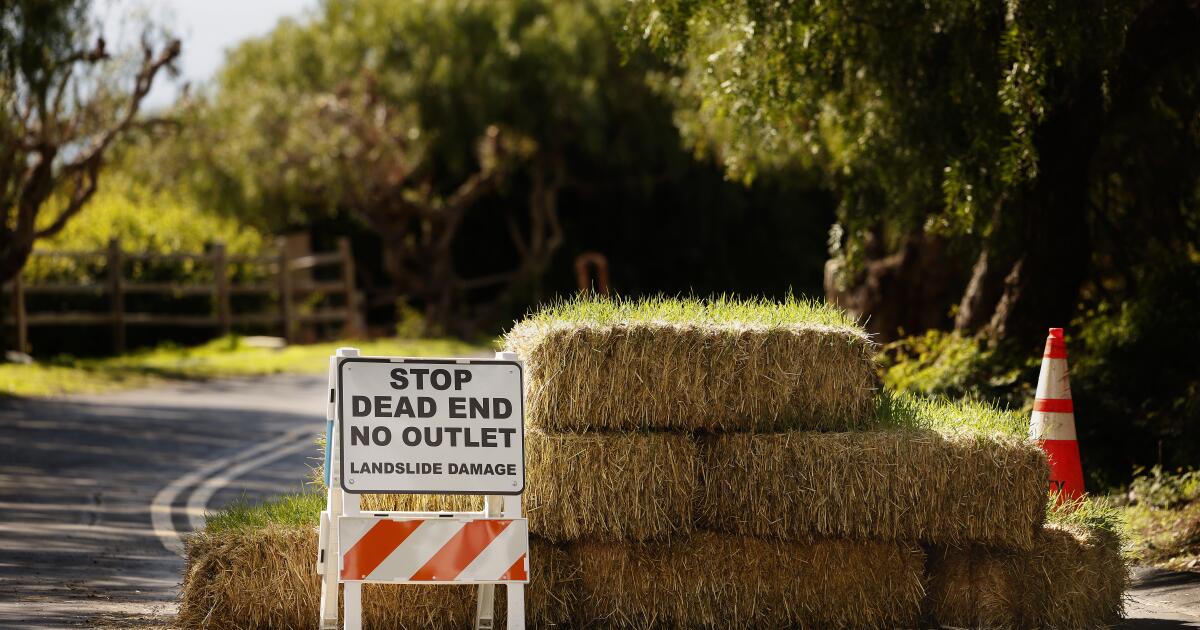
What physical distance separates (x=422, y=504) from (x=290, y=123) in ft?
87.9

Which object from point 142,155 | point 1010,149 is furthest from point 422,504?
point 142,155

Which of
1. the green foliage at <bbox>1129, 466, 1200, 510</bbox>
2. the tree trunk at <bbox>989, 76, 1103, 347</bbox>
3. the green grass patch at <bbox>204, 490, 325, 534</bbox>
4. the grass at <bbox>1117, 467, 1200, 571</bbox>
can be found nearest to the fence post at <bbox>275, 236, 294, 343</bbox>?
the tree trunk at <bbox>989, 76, 1103, 347</bbox>

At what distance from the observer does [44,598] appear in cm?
795

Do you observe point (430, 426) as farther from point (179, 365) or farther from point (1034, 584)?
point (179, 365)

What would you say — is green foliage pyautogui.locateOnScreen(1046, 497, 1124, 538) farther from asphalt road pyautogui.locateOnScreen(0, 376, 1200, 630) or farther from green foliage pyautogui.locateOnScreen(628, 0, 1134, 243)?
green foliage pyautogui.locateOnScreen(628, 0, 1134, 243)

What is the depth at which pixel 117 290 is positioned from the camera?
1025 inches

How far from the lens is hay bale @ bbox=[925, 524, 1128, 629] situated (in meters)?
7.49

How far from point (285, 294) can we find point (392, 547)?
23864 millimetres

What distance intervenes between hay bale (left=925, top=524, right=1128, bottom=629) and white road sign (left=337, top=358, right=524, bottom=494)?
2416 millimetres

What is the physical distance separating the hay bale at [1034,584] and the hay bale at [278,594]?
7.32 feet

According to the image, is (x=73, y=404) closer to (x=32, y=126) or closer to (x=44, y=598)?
(x=32, y=126)

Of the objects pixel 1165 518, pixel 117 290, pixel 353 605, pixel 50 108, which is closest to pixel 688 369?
pixel 353 605

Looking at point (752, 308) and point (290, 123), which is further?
point (290, 123)

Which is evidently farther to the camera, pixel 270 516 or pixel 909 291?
pixel 909 291
